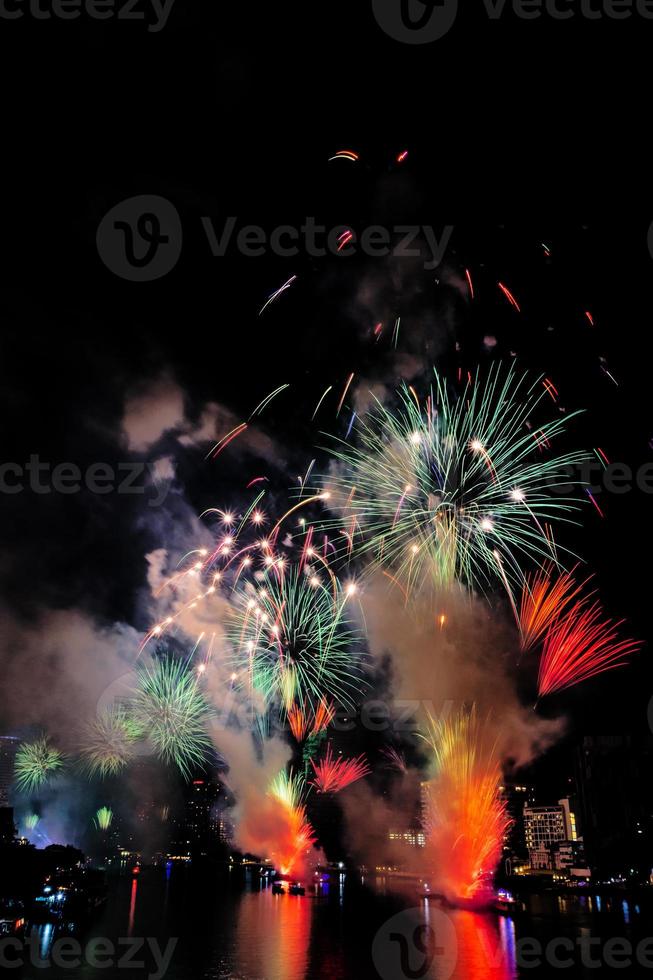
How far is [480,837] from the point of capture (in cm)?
6769

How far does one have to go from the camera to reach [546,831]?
609 feet

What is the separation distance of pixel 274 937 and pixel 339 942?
5751 mm

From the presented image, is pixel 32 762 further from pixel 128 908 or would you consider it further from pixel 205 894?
pixel 205 894

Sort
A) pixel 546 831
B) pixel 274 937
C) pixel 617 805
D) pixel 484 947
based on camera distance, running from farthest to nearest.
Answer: pixel 546 831, pixel 617 805, pixel 274 937, pixel 484 947

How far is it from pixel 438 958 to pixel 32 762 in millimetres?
56626

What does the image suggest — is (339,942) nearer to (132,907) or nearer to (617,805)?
(132,907)

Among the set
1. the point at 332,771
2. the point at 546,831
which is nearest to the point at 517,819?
the point at 546,831

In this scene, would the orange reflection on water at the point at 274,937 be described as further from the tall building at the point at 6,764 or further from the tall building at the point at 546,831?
the tall building at the point at 546,831

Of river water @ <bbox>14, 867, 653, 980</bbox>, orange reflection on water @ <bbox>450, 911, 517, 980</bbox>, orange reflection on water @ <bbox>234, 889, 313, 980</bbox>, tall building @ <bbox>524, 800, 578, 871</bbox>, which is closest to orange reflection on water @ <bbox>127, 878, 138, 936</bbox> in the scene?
river water @ <bbox>14, 867, 653, 980</bbox>

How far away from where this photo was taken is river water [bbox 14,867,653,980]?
41.2 metres

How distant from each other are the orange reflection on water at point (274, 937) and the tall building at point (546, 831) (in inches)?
4509

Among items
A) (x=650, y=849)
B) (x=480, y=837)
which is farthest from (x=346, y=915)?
(x=650, y=849)

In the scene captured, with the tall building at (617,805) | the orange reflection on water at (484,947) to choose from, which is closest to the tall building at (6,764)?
the orange reflection on water at (484,947)

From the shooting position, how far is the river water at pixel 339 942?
41188 millimetres
